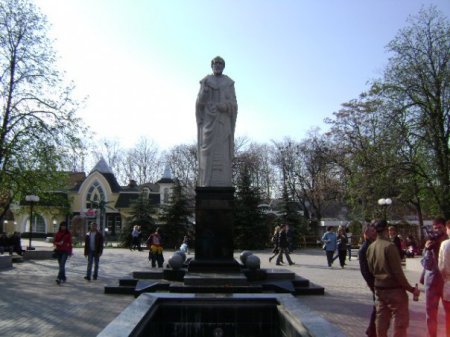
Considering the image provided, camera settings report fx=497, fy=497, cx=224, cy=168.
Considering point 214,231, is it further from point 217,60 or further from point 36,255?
point 36,255

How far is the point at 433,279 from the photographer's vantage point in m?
7.13

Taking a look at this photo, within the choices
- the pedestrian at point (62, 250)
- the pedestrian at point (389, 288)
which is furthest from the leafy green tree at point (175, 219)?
the pedestrian at point (389, 288)

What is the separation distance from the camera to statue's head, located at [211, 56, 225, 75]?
14.1 m

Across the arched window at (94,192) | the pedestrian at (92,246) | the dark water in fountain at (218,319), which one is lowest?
the dark water in fountain at (218,319)

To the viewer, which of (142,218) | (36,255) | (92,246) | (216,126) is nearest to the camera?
(216,126)

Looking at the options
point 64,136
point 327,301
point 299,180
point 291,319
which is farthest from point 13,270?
point 299,180

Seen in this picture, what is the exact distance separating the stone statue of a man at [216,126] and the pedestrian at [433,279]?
263 inches

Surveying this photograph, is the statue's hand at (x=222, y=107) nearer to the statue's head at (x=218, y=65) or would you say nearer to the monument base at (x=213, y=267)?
the statue's head at (x=218, y=65)

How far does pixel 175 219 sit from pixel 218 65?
26.7 m

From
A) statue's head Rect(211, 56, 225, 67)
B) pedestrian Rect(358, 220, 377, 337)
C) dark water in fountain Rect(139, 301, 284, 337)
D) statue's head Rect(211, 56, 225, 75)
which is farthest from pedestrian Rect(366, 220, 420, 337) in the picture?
statue's head Rect(211, 56, 225, 67)

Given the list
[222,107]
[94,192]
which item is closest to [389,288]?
[222,107]

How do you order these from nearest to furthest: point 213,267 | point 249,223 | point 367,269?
point 367,269, point 213,267, point 249,223

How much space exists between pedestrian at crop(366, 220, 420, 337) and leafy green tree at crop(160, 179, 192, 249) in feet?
110

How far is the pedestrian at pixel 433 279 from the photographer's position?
7.00 metres
